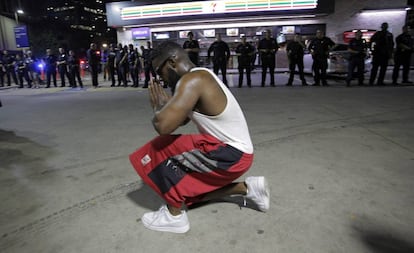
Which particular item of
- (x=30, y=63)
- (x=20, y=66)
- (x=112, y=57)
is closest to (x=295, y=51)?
(x=112, y=57)

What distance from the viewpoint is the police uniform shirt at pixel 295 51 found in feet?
30.1

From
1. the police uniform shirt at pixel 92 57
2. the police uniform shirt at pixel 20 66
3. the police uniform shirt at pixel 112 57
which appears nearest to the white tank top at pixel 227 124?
the police uniform shirt at pixel 92 57

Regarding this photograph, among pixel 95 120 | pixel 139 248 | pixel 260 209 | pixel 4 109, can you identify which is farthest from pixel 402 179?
pixel 4 109

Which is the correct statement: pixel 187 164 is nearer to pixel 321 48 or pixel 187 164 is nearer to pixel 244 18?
pixel 321 48

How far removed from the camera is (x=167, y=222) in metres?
1.96

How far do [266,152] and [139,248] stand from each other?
6.45 feet

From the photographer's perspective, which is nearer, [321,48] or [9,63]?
[321,48]

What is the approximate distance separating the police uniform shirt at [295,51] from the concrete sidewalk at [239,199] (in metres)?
4.65

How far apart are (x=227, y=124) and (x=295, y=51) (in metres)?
8.13

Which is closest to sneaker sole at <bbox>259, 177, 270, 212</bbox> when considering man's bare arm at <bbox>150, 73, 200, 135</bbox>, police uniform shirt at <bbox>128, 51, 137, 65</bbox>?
man's bare arm at <bbox>150, 73, 200, 135</bbox>

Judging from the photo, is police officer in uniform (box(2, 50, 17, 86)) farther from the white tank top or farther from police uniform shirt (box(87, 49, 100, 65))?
the white tank top

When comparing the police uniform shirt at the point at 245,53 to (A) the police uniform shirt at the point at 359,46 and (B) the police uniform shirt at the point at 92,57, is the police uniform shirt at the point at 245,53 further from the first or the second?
(B) the police uniform shirt at the point at 92,57

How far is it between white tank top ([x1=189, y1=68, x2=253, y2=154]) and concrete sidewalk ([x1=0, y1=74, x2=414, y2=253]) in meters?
0.59

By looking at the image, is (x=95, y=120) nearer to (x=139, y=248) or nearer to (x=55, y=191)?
(x=55, y=191)
